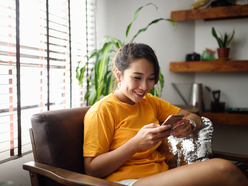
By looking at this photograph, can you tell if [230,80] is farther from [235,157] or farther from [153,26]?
[235,157]

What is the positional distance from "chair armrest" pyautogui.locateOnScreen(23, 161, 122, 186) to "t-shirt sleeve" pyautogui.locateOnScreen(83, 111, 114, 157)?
5.2 inches

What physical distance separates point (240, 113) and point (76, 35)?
1955mm

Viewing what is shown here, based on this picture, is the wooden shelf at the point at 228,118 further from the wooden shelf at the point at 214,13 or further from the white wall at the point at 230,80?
the wooden shelf at the point at 214,13

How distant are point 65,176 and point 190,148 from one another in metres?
0.77

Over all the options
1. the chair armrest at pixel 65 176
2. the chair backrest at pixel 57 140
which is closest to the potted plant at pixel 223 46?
the chair backrest at pixel 57 140

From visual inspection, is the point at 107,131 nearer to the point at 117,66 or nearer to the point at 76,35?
→ the point at 117,66

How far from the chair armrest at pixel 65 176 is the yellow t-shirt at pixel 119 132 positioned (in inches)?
5.3

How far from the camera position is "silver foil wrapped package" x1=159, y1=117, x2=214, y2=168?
129 cm

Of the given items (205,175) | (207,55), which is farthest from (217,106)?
(205,175)

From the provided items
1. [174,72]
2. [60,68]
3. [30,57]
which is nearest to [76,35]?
[60,68]

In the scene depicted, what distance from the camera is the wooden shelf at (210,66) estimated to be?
2369 millimetres

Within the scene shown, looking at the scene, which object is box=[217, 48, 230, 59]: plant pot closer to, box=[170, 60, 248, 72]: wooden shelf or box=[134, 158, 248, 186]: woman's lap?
box=[170, 60, 248, 72]: wooden shelf

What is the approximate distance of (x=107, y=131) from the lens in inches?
42.2

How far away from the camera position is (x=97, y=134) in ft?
3.41
